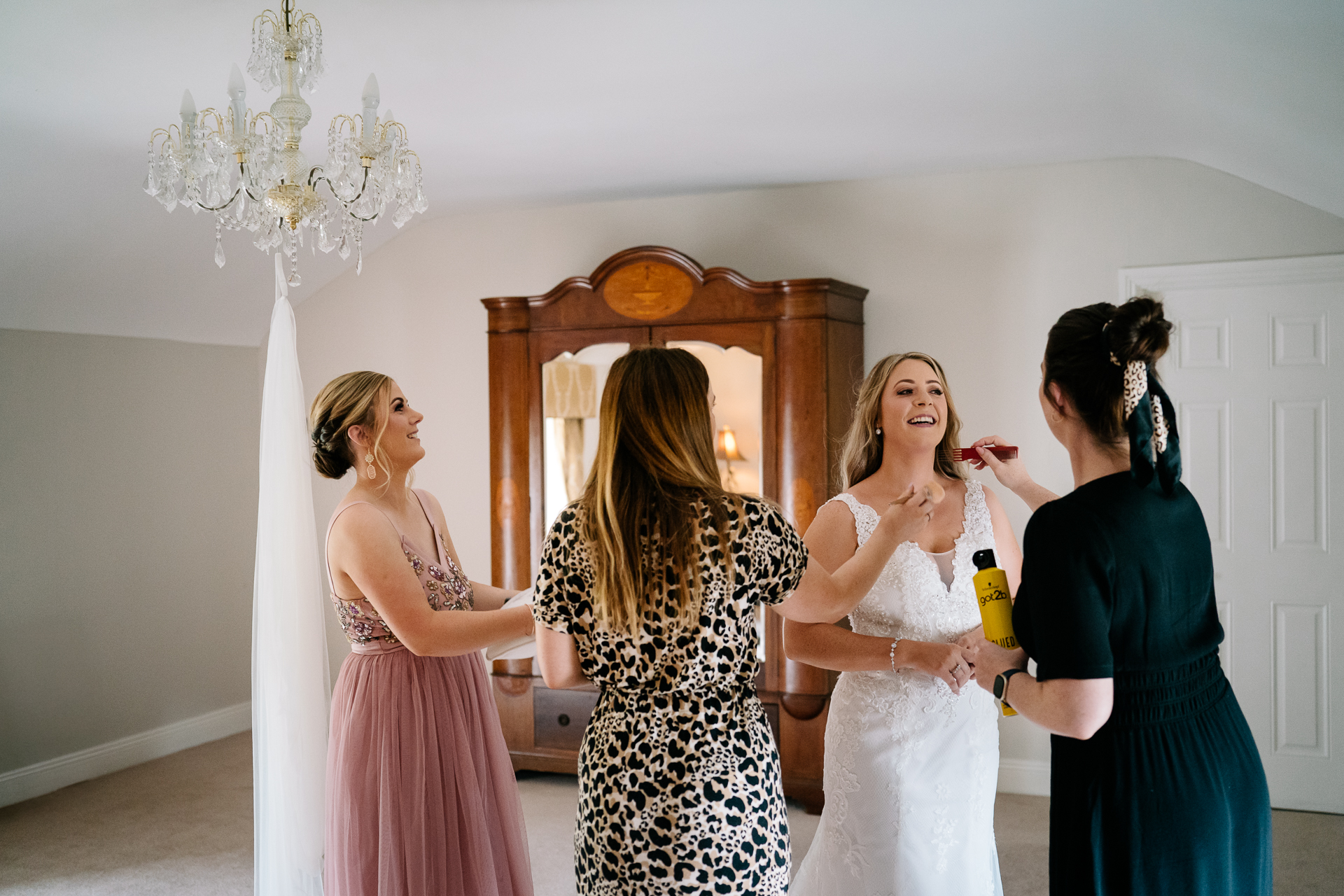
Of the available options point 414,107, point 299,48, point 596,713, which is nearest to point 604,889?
point 596,713

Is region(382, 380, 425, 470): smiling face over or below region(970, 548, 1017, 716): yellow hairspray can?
over

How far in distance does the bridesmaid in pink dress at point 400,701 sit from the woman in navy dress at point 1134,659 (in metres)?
0.97

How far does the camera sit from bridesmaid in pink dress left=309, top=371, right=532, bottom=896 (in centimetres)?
206

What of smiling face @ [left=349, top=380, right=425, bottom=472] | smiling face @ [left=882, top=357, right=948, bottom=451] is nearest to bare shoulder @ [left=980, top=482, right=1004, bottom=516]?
smiling face @ [left=882, top=357, right=948, bottom=451]

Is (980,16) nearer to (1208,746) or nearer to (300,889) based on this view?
(1208,746)

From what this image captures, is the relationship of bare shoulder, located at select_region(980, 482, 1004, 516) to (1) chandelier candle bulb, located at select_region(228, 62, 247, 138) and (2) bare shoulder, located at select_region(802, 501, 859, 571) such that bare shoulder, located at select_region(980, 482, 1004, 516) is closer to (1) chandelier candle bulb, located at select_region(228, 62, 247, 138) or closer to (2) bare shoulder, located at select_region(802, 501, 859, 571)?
(2) bare shoulder, located at select_region(802, 501, 859, 571)

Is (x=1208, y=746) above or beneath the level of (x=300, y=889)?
above

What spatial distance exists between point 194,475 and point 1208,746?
185 inches

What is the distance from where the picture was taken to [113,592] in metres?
4.66

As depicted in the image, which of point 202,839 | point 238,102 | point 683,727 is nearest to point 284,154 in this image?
point 238,102

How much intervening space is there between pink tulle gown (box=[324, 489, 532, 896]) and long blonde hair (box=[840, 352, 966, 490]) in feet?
3.12

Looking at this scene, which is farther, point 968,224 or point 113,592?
point 113,592

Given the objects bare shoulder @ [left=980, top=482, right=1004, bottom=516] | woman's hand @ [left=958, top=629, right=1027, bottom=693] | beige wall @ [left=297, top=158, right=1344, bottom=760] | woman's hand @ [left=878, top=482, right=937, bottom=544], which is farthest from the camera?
beige wall @ [left=297, top=158, right=1344, bottom=760]

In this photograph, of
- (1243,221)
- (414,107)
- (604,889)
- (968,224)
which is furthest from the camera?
(968,224)
